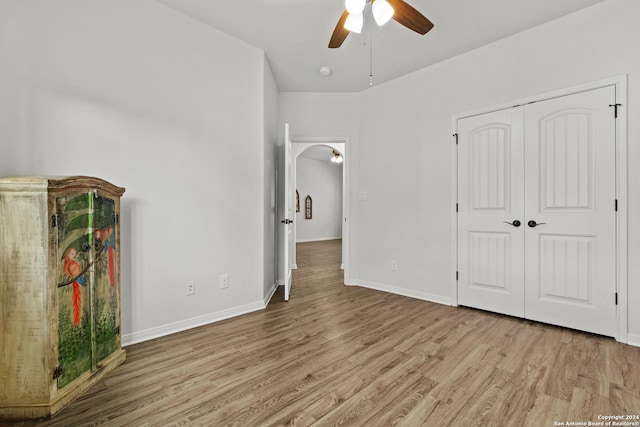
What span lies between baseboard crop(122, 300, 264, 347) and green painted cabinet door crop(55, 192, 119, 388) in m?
0.34

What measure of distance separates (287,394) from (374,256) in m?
2.53

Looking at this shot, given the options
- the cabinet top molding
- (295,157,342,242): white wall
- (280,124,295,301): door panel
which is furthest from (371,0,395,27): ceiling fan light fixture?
(295,157,342,242): white wall

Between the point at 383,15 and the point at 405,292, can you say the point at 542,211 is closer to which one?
the point at 405,292

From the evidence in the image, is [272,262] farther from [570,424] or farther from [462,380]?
[570,424]

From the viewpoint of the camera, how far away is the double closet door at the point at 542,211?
236cm

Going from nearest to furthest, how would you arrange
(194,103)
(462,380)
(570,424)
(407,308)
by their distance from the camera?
(570,424)
(462,380)
(194,103)
(407,308)

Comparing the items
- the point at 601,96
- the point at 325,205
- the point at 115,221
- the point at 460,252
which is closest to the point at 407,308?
the point at 460,252

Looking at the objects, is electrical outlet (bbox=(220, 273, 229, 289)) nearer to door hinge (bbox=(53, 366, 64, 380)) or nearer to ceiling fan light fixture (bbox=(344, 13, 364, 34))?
door hinge (bbox=(53, 366, 64, 380))

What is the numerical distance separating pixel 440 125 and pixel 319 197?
7.14 metres

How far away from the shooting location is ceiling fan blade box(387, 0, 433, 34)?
1.75 meters

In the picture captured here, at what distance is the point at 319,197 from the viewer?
33.8 feet

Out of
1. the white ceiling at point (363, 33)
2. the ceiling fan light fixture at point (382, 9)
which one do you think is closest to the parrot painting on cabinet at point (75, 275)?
the white ceiling at point (363, 33)

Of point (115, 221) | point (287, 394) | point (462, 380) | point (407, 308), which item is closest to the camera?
point (287, 394)

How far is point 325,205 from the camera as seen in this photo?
34.5ft
